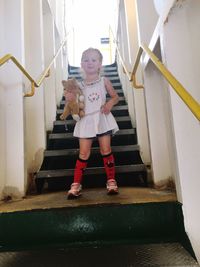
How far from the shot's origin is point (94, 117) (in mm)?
2105

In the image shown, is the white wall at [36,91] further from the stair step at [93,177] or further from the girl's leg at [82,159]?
the girl's leg at [82,159]

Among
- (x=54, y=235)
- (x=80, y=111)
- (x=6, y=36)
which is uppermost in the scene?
(x=6, y=36)

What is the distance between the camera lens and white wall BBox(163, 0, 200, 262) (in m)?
1.40

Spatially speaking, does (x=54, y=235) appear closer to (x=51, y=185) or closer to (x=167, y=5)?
(x=51, y=185)

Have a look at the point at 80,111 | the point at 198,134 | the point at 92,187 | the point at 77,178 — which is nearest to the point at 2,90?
the point at 80,111

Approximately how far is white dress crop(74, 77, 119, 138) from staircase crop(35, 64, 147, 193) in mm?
457

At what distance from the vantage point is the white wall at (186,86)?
1396 mm

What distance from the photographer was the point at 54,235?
1557mm

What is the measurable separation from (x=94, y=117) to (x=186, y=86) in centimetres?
84

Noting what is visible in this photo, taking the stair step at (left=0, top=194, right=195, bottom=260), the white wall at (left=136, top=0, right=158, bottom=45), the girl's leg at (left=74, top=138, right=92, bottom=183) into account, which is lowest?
the stair step at (left=0, top=194, right=195, bottom=260)

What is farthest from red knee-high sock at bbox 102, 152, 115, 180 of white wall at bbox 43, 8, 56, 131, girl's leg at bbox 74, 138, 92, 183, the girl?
white wall at bbox 43, 8, 56, 131

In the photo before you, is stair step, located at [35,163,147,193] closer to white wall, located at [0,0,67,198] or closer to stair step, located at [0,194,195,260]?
white wall, located at [0,0,67,198]

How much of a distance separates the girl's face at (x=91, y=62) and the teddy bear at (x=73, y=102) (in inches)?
6.6

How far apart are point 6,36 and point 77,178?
4.42 feet
